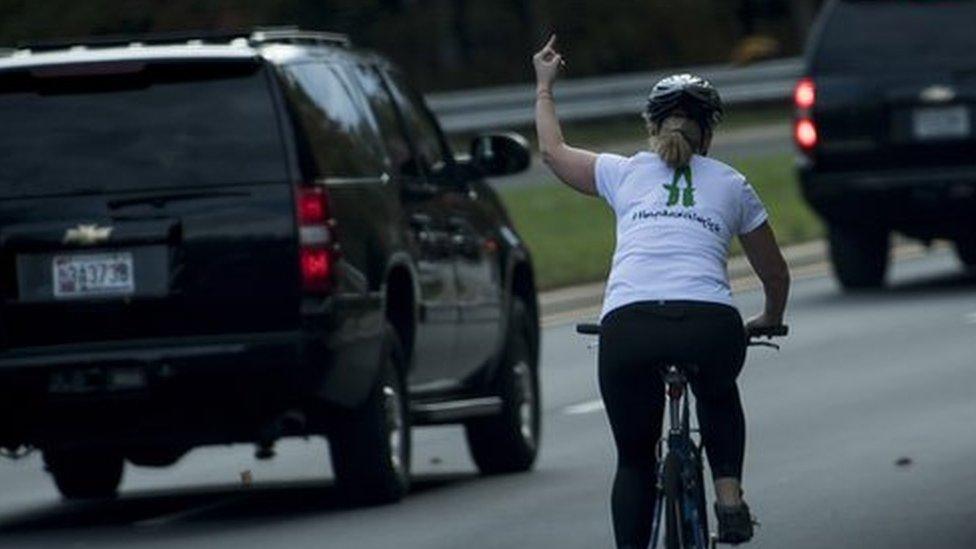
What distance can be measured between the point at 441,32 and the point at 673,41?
11.1 ft

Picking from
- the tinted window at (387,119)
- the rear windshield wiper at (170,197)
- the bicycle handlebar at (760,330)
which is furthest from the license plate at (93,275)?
the bicycle handlebar at (760,330)

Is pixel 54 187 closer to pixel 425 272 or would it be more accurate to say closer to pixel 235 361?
pixel 235 361

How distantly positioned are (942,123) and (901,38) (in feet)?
2.27

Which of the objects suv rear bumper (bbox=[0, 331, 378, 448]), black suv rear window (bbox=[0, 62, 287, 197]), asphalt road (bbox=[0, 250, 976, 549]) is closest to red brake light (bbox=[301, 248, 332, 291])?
suv rear bumper (bbox=[0, 331, 378, 448])

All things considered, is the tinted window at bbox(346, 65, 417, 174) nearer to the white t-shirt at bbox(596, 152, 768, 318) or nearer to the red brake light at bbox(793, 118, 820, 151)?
the white t-shirt at bbox(596, 152, 768, 318)

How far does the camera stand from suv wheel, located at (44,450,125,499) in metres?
14.6

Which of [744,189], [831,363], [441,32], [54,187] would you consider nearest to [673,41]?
[441,32]

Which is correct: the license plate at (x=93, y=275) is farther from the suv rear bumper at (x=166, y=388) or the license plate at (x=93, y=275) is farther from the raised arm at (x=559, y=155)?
the raised arm at (x=559, y=155)

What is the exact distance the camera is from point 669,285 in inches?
361

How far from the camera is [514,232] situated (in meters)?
15.5

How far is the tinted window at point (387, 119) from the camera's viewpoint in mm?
14125

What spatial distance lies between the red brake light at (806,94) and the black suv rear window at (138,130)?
10.9 m

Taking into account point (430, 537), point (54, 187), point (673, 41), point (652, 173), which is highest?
point (652, 173)

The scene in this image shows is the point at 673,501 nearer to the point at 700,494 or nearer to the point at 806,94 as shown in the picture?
the point at 700,494
